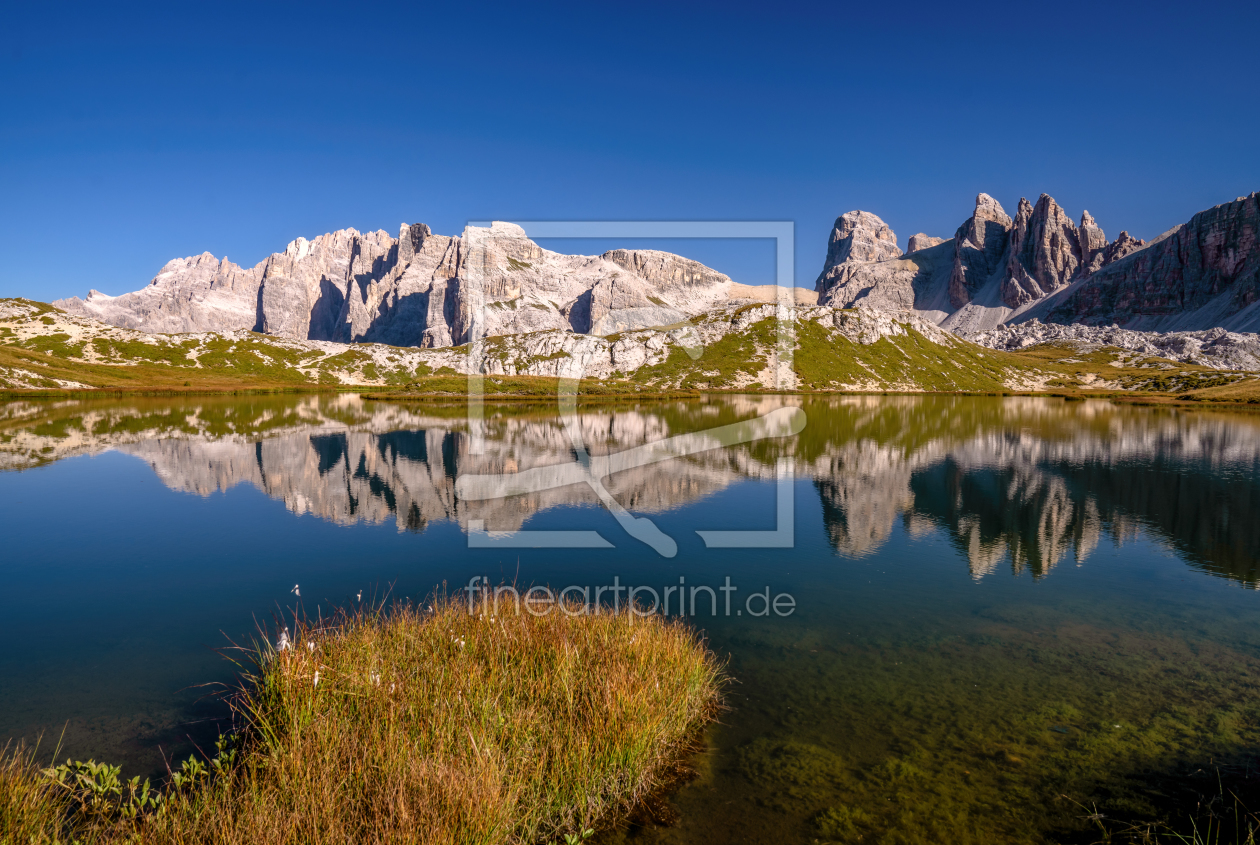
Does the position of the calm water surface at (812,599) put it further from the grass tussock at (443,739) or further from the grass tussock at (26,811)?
the grass tussock at (26,811)

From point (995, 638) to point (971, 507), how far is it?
2228cm

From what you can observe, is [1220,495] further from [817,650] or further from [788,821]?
[788,821]

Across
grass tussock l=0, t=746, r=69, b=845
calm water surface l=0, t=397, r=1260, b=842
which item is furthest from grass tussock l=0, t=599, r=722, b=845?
calm water surface l=0, t=397, r=1260, b=842

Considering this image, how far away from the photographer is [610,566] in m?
25.5

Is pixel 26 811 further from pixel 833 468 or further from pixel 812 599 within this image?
pixel 833 468

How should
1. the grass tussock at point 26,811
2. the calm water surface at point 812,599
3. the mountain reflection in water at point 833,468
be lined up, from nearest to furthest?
1. the grass tussock at point 26,811
2. the calm water surface at point 812,599
3. the mountain reflection in water at point 833,468

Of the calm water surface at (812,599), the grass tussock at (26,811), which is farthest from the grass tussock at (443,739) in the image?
the calm water surface at (812,599)

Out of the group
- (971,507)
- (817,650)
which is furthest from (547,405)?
(817,650)

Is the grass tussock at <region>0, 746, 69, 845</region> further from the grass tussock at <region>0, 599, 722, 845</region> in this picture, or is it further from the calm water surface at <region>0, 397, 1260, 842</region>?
the calm water surface at <region>0, 397, 1260, 842</region>

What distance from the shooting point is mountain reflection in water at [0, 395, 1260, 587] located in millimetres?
32969

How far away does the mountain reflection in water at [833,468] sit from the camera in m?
33.0

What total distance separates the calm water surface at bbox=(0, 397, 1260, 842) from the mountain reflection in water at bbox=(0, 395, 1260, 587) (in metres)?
0.45

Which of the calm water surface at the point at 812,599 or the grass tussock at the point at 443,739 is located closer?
the grass tussock at the point at 443,739

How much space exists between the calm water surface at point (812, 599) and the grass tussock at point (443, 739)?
135 cm
